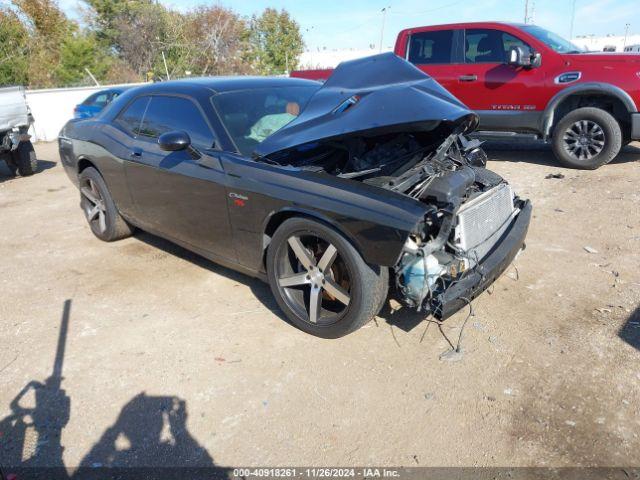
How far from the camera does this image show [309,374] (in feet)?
9.82

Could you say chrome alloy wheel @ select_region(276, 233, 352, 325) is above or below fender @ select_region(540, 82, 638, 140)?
below

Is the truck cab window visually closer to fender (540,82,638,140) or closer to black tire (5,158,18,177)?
fender (540,82,638,140)

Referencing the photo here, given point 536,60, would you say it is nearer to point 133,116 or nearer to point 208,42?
point 133,116

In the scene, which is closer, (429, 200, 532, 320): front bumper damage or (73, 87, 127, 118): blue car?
(429, 200, 532, 320): front bumper damage

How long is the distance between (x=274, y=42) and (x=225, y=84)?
30579mm

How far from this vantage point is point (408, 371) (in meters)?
2.97

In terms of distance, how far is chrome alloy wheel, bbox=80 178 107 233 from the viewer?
524cm

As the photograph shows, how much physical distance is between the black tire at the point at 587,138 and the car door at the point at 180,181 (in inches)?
217

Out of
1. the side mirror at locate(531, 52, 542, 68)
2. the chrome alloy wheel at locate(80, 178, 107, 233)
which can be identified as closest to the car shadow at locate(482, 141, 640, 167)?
the side mirror at locate(531, 52, 542, 68)

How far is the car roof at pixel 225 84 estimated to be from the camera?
407 centimetres

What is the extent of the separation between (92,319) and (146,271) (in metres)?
0.89

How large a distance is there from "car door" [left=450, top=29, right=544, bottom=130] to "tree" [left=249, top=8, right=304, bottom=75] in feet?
78.7

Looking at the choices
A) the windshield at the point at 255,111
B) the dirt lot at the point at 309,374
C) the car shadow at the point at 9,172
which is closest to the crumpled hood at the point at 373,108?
the windshield at the point at 255,111

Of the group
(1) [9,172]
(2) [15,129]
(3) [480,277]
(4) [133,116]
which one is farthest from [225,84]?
(1) [9,172]
